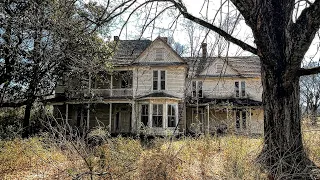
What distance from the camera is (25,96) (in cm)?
1838

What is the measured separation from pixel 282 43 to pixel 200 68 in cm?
2203

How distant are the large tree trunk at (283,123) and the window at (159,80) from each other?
748 inches

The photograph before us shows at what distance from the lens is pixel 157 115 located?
2403 centimetres

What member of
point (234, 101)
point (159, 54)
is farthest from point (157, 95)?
point (234, 101)

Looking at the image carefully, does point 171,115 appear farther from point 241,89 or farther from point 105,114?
point 241,89

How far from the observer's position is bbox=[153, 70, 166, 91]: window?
24.6 meters

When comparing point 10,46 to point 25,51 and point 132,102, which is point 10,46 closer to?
point 25,51

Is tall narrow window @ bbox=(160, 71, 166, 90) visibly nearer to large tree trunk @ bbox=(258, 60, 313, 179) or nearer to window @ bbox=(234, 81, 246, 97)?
window @ bbox=(234, 81, 246, 97)

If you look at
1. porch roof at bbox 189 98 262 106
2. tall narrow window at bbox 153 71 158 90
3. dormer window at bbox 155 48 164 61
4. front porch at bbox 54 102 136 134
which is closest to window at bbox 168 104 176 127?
tall narrow window at bbox 153 71 158 90

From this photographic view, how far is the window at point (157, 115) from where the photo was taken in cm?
2403

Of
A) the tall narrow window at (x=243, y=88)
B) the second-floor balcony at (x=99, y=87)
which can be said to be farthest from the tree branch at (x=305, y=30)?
the tall narrow window at (x=243, y=88)

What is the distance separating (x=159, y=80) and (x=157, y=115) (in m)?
2.83

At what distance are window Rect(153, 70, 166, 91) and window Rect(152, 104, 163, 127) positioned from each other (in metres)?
1.55

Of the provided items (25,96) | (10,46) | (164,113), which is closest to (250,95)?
(164,113)
